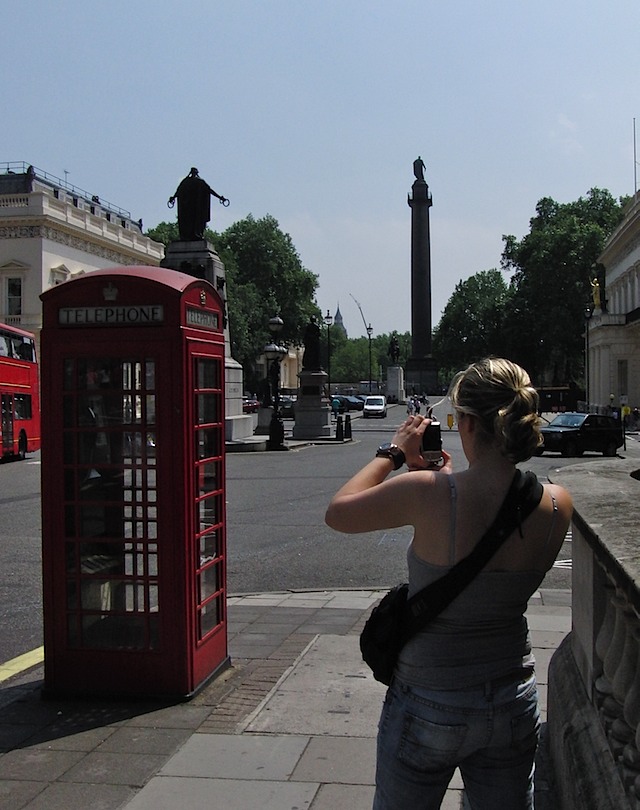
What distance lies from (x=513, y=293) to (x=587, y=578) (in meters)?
95.4

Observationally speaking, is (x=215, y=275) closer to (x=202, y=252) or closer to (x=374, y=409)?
(x=202, y=252)

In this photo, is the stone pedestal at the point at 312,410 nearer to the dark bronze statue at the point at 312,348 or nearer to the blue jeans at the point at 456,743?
the dark bronze statue at the point at 312,348

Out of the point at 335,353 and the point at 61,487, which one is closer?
the point at 61,487

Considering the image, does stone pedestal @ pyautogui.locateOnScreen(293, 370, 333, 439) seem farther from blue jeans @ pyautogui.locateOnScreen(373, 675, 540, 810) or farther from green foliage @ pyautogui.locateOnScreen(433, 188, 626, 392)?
green foliage @ pyautogui.locateOnScreen(433, 188, 626, 392)

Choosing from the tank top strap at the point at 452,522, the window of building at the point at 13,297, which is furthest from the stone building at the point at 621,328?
the tank top strap at the point at 452,522

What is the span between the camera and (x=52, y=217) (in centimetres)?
5712

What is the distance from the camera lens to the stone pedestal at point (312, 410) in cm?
3981

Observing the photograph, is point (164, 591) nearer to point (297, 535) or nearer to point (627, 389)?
point (297, 535)

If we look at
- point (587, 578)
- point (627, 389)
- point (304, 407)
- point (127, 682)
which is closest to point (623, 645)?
point (587, 578)

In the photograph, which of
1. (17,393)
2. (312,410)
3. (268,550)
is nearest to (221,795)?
(268,550)

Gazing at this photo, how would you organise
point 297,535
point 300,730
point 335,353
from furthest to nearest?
point 335,353 < point 297,535 < point 300,730

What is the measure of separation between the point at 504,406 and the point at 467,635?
2.04 feet

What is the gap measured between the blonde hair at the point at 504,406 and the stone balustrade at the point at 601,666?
16.8 inches

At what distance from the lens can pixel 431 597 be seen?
102 inches
